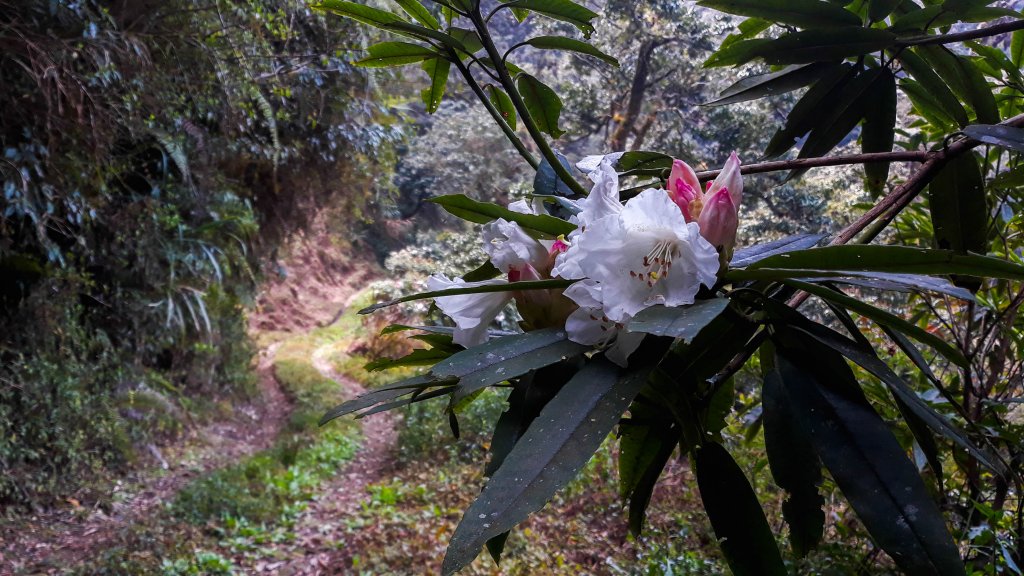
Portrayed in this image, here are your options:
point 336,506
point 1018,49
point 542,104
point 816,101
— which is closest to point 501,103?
point 542,104

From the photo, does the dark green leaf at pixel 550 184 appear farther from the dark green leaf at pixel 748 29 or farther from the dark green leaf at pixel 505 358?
the dark green leaf at pixel 748 29

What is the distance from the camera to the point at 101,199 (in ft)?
10.9

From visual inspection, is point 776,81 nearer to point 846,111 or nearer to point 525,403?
point 846,111

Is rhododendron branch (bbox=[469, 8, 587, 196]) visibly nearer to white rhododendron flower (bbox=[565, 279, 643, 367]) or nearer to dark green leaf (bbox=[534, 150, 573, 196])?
dark green leaf (bbox=[534, 150, 573, 196])

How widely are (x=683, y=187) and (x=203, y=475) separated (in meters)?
3.91

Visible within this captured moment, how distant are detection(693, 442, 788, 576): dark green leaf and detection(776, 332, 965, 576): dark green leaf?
0.05 m

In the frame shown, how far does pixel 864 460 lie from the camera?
11.8 inches

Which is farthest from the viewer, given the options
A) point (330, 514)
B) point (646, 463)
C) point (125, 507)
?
point (330, 514)

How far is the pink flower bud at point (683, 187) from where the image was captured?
0.38 meters

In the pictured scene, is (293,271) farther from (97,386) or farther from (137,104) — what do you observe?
(137,104)

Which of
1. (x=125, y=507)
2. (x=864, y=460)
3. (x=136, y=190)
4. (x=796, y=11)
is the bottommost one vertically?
(x=125, y=507)

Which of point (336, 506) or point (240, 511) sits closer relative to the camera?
point (240, 511)

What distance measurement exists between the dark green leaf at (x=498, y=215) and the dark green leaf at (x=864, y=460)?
158 millimetres

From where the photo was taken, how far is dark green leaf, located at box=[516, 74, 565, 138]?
26.4 inches
